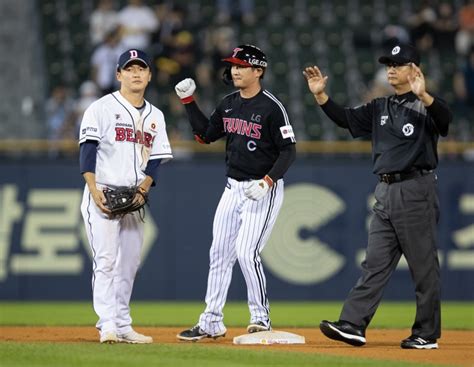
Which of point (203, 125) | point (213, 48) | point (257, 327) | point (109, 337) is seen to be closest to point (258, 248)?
point (257, 327)

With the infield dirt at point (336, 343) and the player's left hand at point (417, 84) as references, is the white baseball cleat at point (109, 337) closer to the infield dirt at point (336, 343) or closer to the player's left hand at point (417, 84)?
the infield dirt at point (336, 343)

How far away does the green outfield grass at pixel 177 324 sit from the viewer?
6.73 m

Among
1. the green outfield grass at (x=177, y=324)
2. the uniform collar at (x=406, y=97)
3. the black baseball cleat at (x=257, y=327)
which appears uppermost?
the uniform collar at (x=406, y=97)

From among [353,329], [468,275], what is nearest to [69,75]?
[468,275]

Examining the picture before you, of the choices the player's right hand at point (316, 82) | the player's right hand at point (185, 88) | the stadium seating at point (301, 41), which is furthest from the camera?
the stadium seating at point (301, 41)

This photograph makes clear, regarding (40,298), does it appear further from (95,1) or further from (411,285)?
(95,1)

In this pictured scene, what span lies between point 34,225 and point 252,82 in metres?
5.61

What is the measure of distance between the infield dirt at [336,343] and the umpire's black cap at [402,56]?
80.5 inches

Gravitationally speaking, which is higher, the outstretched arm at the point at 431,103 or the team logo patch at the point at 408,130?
the outstretched arm at the point at 431,103

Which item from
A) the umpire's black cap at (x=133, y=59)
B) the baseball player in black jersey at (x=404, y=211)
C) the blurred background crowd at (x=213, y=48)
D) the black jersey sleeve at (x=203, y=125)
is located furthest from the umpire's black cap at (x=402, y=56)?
the blurred background crowd at (x=213, y=48)

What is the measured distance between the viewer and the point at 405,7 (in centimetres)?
1772

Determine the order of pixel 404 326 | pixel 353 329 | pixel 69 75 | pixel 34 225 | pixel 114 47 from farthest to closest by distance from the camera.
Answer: pixel 69 75, pixel 114 47, pixel 34 225, pixel 404 326, pixel 353 329

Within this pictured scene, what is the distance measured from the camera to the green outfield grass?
6727 mm

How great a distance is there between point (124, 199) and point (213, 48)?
8.33m
